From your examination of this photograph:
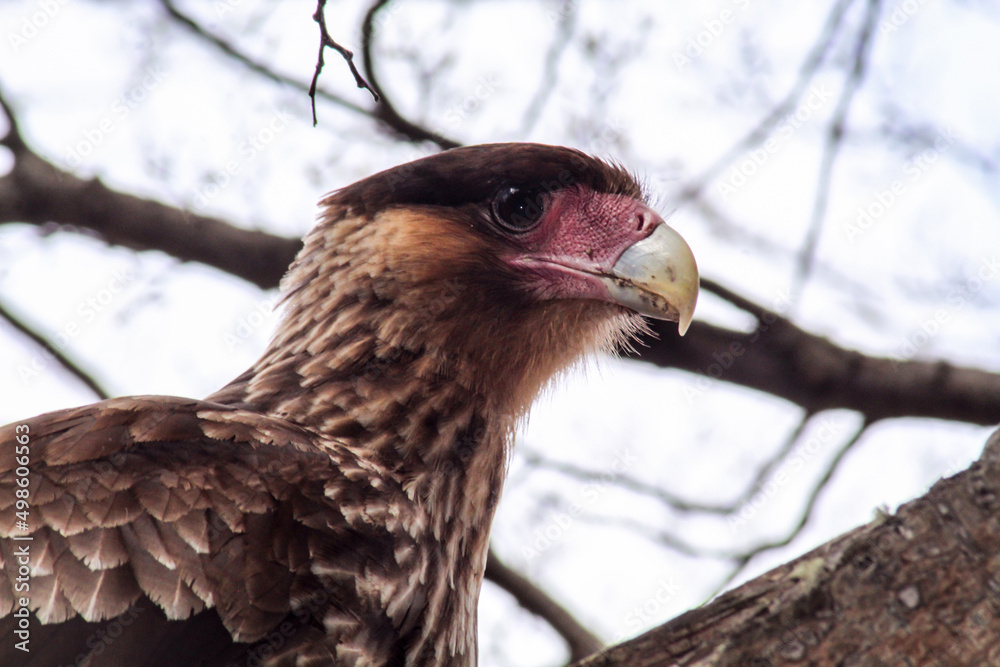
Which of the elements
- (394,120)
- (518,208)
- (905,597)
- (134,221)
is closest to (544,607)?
(518,208)

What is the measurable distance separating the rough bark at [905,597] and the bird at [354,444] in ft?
3.63

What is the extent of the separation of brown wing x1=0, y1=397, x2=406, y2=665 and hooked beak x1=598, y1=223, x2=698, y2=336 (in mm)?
1221

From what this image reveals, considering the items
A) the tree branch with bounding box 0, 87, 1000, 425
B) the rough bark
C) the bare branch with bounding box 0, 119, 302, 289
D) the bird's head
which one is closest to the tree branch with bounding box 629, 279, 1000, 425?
the tree branch with bounding box 0, 87, 1000, 425

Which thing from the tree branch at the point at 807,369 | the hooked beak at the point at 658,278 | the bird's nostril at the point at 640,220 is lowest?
the hooked beak at the point at 658,278

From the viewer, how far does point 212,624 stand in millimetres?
2268

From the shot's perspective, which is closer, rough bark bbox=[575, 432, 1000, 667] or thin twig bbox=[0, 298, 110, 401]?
rough bark bbox=[575, 432, 1000, 667]

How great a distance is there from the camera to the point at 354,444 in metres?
2.95

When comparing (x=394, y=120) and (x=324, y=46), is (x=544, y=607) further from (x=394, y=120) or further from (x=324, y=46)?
(x=324, y=46)

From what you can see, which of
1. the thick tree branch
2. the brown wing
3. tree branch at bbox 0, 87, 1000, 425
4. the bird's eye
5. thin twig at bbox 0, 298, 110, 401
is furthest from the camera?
the thick tree branch

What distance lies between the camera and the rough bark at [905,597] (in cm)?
168

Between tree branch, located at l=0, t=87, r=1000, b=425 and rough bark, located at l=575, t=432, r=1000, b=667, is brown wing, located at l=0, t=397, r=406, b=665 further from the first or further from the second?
tree branch, located at l=0, t=87, r=1000, b=425

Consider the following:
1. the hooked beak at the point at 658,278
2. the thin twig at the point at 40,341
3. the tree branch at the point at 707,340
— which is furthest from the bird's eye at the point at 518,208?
the thin twig at the point at 40,341

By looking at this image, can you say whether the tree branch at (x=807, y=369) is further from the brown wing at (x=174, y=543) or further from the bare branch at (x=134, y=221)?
the brown wing at (x=174, y=543)

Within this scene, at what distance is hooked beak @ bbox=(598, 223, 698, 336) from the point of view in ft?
10.7
